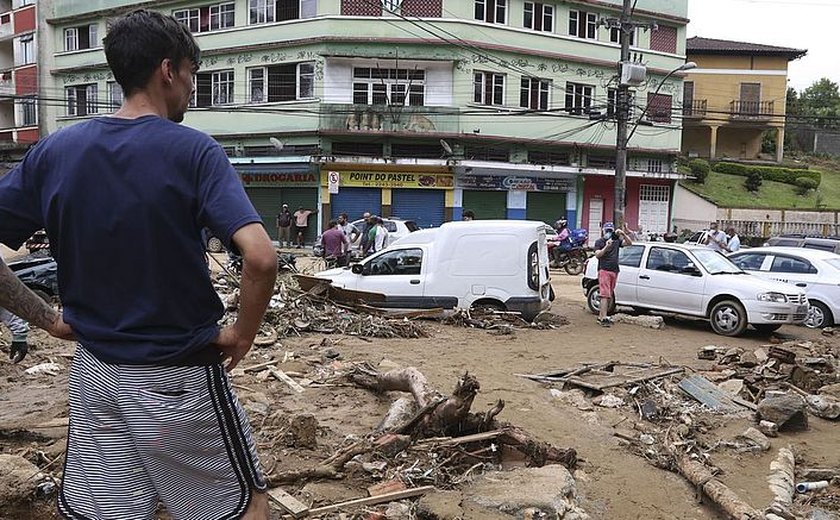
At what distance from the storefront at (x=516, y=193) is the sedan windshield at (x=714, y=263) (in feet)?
61.9

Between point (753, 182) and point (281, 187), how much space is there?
2708 cm

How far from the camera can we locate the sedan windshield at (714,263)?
1447 cm

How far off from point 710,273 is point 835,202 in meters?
36.2

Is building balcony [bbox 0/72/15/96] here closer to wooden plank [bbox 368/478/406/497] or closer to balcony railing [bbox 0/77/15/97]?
balcony railing [bbox 0/77/15/97]

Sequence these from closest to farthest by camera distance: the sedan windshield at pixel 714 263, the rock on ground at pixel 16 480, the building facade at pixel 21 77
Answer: the rock on ground at pixel 16 480 < the sedan windshield at pixel 714 263 < the building facade at pixel 21 77

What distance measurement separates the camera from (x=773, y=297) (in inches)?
535

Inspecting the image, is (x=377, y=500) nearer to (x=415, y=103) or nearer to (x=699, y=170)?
(x=415, y=103)

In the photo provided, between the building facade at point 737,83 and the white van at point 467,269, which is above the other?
the building facade at point 737,83

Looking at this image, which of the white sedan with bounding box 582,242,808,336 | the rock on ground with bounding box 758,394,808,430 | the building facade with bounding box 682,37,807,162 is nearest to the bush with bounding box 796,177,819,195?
the building facade with bounding box 682,37,807,162

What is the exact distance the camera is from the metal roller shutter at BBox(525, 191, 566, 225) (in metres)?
35.4

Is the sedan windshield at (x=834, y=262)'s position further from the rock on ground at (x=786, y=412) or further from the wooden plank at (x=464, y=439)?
the wooden plank at (x=464, y=439)

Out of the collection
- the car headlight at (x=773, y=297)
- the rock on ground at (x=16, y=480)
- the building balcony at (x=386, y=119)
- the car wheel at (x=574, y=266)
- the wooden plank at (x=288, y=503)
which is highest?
the building balcony at (x=386, y=119)

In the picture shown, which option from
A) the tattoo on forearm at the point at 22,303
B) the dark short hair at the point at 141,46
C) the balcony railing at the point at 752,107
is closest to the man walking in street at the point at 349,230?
the tattoo on forearm at the point at 22,303

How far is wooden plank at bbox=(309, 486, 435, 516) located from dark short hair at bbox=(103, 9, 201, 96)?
2.77 m
